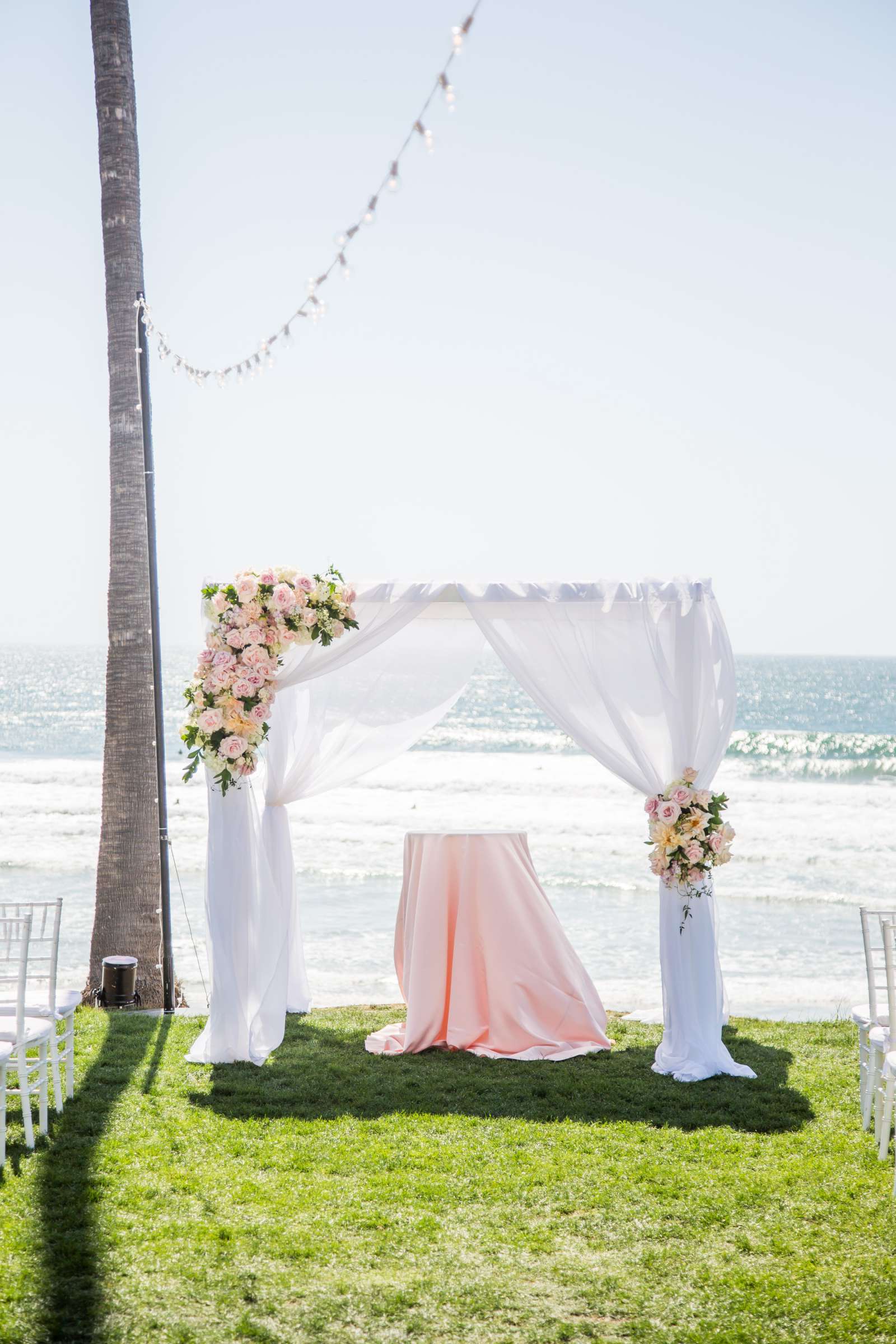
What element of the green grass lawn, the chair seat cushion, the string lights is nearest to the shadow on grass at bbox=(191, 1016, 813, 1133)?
the green grass lawn

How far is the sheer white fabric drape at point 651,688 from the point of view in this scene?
567 cm

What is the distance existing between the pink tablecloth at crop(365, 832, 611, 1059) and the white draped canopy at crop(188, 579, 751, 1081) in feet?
1.87

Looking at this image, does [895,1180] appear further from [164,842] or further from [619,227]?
[619,227]

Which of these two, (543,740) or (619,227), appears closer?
(619,227)

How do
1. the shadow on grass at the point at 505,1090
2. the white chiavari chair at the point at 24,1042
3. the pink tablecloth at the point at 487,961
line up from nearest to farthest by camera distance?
the white chiavari chair at the point at 24,1042 → the shadow on grass at the point at 505,1090 → the pink tablecloth at the point at 487,961

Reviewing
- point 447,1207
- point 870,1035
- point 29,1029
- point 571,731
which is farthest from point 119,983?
point 870,1035

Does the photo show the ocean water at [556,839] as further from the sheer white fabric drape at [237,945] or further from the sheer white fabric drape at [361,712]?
the sheer white fabric drape at [361,712]

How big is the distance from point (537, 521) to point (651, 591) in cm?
3012

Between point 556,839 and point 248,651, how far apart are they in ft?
37.8

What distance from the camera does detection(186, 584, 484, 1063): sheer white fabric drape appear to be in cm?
578

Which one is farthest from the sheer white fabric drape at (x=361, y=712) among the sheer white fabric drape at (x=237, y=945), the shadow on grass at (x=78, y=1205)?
the shadow on grass at (x=78, y=1205)

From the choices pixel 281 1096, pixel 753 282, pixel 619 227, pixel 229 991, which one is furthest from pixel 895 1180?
pixel 753 282

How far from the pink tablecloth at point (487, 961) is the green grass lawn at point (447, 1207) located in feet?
0.81

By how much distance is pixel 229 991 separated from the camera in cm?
577
